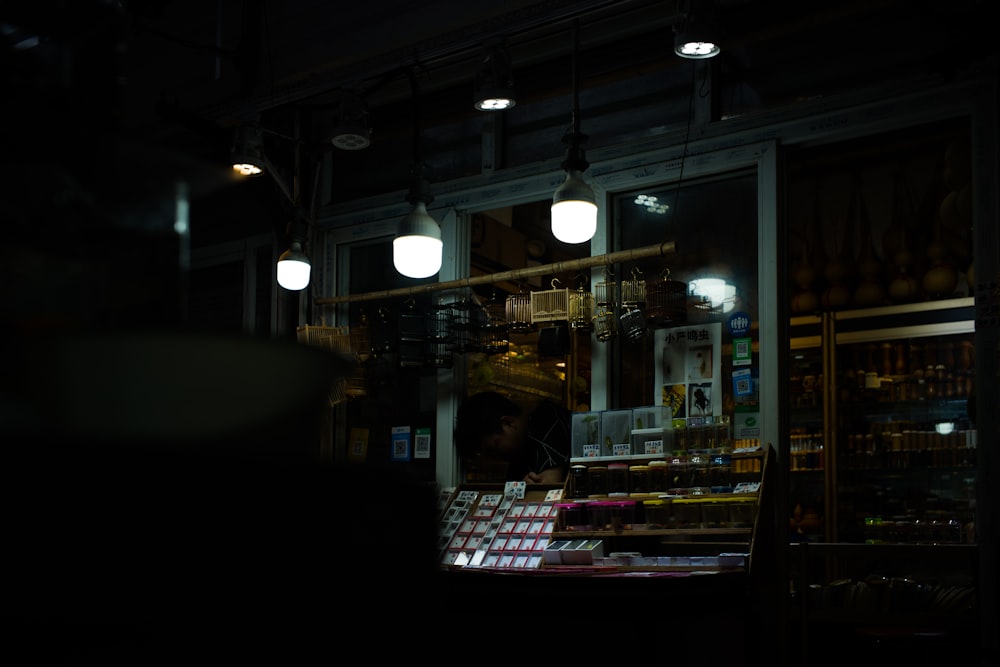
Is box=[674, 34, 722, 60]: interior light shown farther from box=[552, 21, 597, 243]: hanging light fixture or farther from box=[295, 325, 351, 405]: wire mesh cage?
box=[295, 325, 351, 405]: wire mesh cage

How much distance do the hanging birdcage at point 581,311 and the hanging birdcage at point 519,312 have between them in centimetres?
27

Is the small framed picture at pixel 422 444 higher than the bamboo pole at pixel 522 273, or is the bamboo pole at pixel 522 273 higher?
the bamboo pole at pixel 522 273

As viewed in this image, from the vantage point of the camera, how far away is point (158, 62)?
8.62 meters

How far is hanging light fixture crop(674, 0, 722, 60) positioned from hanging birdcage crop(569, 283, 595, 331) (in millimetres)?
1624

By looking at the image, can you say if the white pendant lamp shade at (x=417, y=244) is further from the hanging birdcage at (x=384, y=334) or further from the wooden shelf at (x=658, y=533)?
the wooden shelf at (x=658, y=533)

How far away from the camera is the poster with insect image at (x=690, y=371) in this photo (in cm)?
590

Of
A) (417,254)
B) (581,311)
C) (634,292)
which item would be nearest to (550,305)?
(581,311)

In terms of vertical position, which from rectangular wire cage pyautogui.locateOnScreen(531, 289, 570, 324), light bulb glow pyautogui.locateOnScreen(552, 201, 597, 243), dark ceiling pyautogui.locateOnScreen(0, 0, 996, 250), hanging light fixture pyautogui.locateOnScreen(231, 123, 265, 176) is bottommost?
rectangular wire cage pyautogui.locateOnScreen(531, 289, 570, 324)

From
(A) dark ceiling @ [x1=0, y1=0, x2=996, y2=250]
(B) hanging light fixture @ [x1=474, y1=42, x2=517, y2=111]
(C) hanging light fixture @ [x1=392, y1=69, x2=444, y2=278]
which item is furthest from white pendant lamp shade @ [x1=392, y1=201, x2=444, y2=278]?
(A) dark ceiling @ [x1=0, y1=0, x2=996, y2=250]

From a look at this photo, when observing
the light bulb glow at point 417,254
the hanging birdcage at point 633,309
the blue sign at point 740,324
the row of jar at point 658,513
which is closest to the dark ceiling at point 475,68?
the light bulb glow at point 417,254

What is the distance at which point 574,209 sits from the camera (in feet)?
17.6

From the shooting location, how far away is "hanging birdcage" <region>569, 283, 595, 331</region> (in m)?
6.19

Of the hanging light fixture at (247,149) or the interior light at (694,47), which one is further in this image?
the hanging light fixture at (247,149)

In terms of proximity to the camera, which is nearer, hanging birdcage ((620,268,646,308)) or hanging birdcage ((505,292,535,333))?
hanging birdcage ((620,268,646,308))
